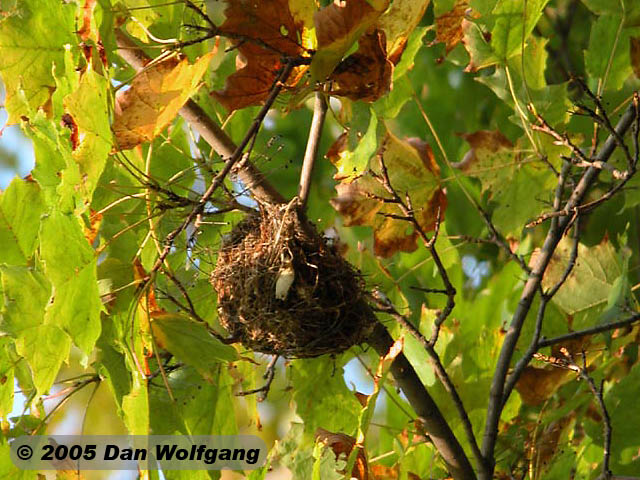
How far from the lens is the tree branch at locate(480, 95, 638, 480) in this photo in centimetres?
106

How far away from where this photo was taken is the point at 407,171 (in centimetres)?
116

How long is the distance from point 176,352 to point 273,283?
12 cm

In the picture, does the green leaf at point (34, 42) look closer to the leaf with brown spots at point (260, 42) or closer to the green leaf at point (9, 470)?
the leaf with brown spots at point (260, 42)

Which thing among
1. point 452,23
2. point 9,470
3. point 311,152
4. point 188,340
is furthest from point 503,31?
point 9,470

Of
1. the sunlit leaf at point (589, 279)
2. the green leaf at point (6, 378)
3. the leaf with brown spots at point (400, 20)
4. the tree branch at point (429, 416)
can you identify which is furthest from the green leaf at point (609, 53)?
the green leaf at point (6, 378)

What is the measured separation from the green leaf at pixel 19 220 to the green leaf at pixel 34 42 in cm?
12

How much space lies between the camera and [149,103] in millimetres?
874

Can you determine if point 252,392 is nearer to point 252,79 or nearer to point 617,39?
point 252,79

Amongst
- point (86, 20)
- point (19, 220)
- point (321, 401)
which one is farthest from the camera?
point (321, 401)

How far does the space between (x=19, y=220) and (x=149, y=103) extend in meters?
0.22

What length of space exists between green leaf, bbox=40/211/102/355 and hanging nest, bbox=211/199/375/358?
0.73 ft

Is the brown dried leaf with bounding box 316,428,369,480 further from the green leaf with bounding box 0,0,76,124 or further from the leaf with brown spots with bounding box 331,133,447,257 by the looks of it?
the green leaf with bounding box 0,0,76,124

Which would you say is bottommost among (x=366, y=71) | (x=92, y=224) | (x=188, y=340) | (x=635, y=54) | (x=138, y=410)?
(x=138, y=410)

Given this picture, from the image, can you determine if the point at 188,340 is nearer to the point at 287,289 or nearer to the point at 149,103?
the point at 287,289
